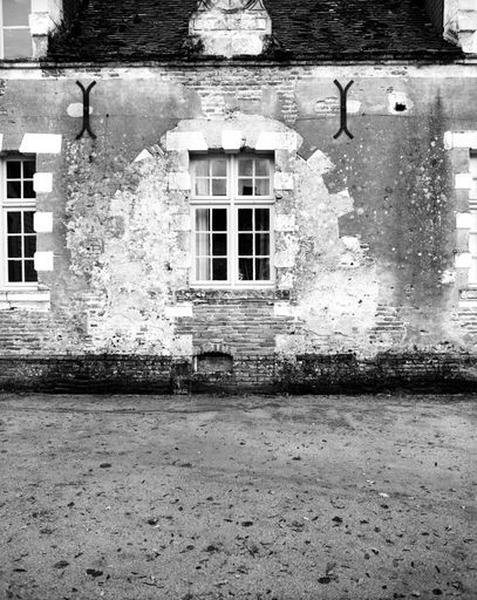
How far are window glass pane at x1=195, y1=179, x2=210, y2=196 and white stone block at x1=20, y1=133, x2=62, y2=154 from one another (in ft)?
6.86

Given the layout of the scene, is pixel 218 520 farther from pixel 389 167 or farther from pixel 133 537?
pixel 389 167

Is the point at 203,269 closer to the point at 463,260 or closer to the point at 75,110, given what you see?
the point at 75,110

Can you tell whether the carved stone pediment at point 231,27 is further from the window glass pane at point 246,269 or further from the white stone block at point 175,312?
the white stone block at point 175,312

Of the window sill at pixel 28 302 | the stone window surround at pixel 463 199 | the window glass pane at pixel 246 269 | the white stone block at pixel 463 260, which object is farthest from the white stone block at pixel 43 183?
the white stone block at pixel 463 260

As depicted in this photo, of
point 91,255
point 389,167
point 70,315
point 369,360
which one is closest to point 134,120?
point 91,255

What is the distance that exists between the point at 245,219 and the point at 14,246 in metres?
3.53

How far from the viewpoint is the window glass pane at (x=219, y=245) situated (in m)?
8.73

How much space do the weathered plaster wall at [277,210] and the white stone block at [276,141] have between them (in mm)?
47

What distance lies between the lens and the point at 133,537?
408cm

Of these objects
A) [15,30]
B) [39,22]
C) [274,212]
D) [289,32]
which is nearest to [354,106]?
[289,32]

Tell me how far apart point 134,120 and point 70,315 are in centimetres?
304

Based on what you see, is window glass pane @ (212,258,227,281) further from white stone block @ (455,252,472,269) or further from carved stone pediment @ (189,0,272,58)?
white stone block @ (455,252,472,269)

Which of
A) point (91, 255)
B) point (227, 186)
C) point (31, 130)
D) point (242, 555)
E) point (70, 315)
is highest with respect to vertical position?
point (31, 130)

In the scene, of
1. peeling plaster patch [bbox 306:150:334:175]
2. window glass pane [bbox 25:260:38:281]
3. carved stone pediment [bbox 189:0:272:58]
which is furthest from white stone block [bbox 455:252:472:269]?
window glass pane [bbox 25:260:38:281]
